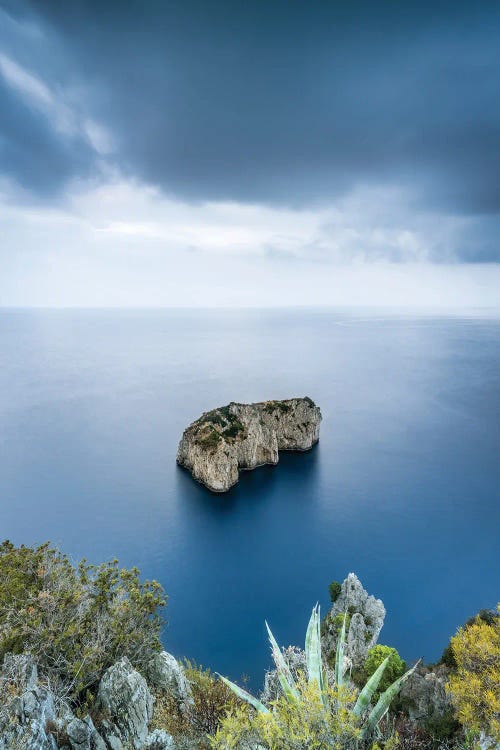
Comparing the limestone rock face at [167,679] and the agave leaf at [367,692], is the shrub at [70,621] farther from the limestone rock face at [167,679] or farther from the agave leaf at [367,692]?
the agave leaf at [367,692]

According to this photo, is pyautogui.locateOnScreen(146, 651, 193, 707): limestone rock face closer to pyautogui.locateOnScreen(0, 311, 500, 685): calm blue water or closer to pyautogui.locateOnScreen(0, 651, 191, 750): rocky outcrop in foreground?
pyautogui.locateOnScreen(0, 651, 191, 750): rocky outcrop in foreground

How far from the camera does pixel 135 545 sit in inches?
2295

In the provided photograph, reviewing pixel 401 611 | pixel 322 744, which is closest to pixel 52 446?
pixel 401 611

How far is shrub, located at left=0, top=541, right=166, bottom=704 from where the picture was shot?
19.2 m

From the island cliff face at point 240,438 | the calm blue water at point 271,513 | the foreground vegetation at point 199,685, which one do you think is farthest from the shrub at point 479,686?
the island cliff face at point 240,438

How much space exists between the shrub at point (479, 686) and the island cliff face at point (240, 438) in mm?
48688

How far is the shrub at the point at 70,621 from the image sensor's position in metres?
19.2

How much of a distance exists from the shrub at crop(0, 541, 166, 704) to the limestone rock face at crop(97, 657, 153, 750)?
50.0 inches

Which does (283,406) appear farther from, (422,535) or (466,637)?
(466,637)

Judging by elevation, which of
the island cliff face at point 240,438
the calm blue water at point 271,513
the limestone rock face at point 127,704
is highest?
the limestone rock face at point 127,704

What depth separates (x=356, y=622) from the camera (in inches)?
1510

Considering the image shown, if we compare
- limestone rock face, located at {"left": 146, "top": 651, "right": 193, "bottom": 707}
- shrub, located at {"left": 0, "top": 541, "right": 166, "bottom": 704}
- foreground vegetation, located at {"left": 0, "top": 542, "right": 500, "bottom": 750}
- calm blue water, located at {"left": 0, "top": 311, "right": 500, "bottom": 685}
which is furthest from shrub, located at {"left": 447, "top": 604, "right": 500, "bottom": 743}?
calm blue water, located at {"left": 0, "top": 311, "right": 500, "bottom": 685}

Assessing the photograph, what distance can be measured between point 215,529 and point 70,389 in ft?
320

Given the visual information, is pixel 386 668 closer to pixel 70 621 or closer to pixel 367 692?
pixel 367 692
